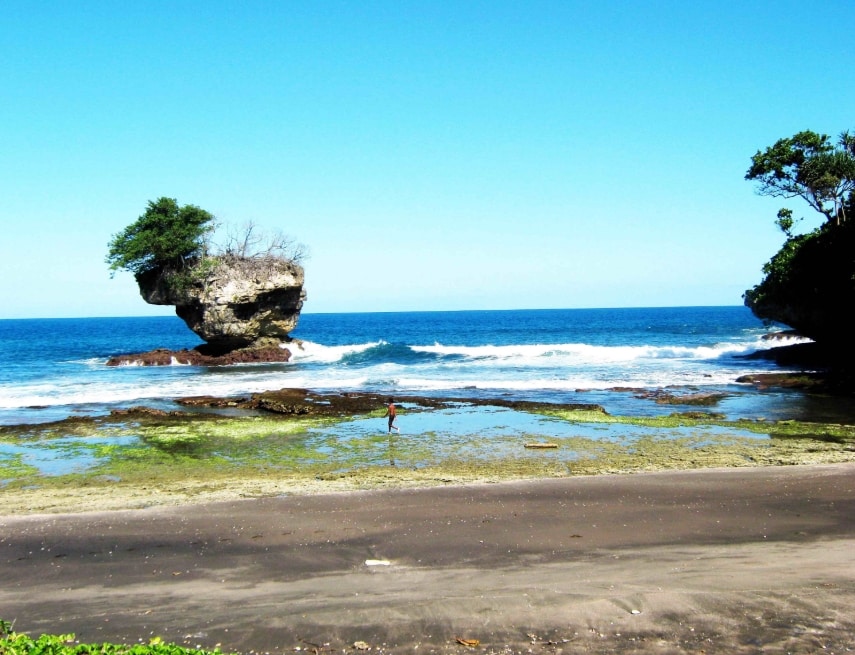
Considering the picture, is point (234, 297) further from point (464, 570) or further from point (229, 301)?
point (464, 570)

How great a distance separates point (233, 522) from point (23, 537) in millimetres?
3412

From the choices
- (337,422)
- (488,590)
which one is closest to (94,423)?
(337,422)

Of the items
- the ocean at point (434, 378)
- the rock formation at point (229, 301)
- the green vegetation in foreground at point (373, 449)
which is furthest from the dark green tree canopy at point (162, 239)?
the green vegetation in foreground at point (373, 449)

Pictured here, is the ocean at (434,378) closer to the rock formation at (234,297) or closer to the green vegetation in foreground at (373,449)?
the green vegetation in foreground at (373,449)

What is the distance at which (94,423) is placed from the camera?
23000 millimetres

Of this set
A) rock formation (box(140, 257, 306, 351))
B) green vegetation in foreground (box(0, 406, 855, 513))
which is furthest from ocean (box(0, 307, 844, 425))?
rock formation (box(140, 257, 306, 351))

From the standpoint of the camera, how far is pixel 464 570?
348 inches

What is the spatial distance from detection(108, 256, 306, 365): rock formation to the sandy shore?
3269 centimetres

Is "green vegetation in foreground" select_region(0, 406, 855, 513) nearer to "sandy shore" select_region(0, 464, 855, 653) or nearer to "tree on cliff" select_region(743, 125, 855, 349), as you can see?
"sandy shore" select_region(0, 464, 855, 653)

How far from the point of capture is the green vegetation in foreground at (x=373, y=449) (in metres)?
14.6

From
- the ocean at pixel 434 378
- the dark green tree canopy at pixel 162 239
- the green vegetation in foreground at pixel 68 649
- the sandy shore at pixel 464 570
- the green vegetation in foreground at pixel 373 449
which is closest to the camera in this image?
the green vegetation in foreground at pixel 68 649

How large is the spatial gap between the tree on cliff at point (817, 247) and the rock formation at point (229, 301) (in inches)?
1229

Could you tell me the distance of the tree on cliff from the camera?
31.9 m

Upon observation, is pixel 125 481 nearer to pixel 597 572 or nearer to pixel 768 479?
pixel 597 572
